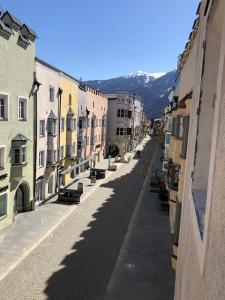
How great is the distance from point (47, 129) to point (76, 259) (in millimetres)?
14981

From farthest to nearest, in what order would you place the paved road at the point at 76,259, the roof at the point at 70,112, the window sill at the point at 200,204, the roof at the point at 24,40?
1. the roof at the point at 70,112
2. the roof at the point at 24,40
3. the paved road at the point at 76,259
4. the window sill at the point at 200,204

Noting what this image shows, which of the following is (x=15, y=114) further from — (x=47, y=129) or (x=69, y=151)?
(x=69, y=151)

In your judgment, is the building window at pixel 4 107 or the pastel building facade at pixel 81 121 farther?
the pastel building facade at pixel 81 121

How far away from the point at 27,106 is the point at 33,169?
19.3ft

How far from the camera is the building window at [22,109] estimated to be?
2453 cm

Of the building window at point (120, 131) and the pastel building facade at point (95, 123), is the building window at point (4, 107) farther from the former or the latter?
the building window at point (120, 131)

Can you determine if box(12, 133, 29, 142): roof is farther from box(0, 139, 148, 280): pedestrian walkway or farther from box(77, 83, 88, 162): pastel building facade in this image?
box(77, 83, 88, 162): pastel building facade

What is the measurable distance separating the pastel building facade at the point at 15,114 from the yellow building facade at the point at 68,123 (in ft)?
27.4

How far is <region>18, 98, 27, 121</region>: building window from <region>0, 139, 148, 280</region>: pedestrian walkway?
8.46 meters

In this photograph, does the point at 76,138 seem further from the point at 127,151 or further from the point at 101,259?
the point at 127,151

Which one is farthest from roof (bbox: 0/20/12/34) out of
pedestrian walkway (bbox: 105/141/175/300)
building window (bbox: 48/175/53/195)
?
pedestrian walkway (bbox: 105/141/175/300)

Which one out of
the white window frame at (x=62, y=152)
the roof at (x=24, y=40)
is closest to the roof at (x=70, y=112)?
the white window frame at (x=62, y=152)

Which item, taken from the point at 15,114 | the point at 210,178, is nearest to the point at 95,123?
the point at 15,114

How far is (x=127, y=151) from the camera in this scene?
241ft
